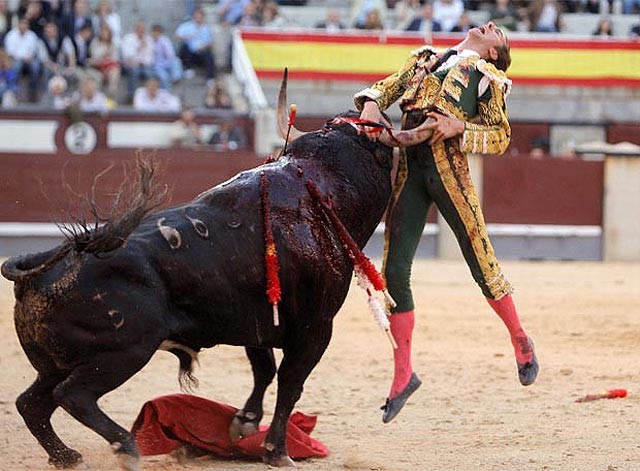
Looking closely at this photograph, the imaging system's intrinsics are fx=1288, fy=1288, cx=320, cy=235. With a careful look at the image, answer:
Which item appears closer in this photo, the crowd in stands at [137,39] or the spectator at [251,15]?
the crowd in stands at [137,39]

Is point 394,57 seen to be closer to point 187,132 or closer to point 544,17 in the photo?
point 544,17

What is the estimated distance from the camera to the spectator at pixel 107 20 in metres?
13.2

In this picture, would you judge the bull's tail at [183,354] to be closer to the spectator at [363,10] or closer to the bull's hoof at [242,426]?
the bull's hoof at [242,426]

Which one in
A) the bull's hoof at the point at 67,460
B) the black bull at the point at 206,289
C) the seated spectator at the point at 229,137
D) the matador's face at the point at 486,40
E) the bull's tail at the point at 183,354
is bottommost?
the seated spectator at the point at 229,137

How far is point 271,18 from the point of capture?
1394 centimetres

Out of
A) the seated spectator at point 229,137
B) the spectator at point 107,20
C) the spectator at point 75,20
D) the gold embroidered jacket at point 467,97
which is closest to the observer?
the gold embroidered jacket at point 467,97

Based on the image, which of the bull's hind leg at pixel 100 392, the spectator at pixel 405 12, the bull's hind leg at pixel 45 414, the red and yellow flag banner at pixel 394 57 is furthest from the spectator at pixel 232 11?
the bull's hind leg at pixel 100 392

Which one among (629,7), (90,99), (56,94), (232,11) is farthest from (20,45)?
(629,7)

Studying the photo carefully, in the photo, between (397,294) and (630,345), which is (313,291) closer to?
(397,294)

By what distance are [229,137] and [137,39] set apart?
1.69m

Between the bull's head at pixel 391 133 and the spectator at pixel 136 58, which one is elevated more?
the bull's head at pixel 391 133

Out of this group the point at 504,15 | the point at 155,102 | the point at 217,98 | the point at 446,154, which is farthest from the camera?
the point at 504,15

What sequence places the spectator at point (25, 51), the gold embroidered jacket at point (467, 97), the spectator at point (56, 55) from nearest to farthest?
1. the gold embroidered jacket at point (467, 97)
2. the spectator at point (25, 51)
3. the spectator at point (56, 55)

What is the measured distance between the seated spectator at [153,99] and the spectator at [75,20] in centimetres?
93
